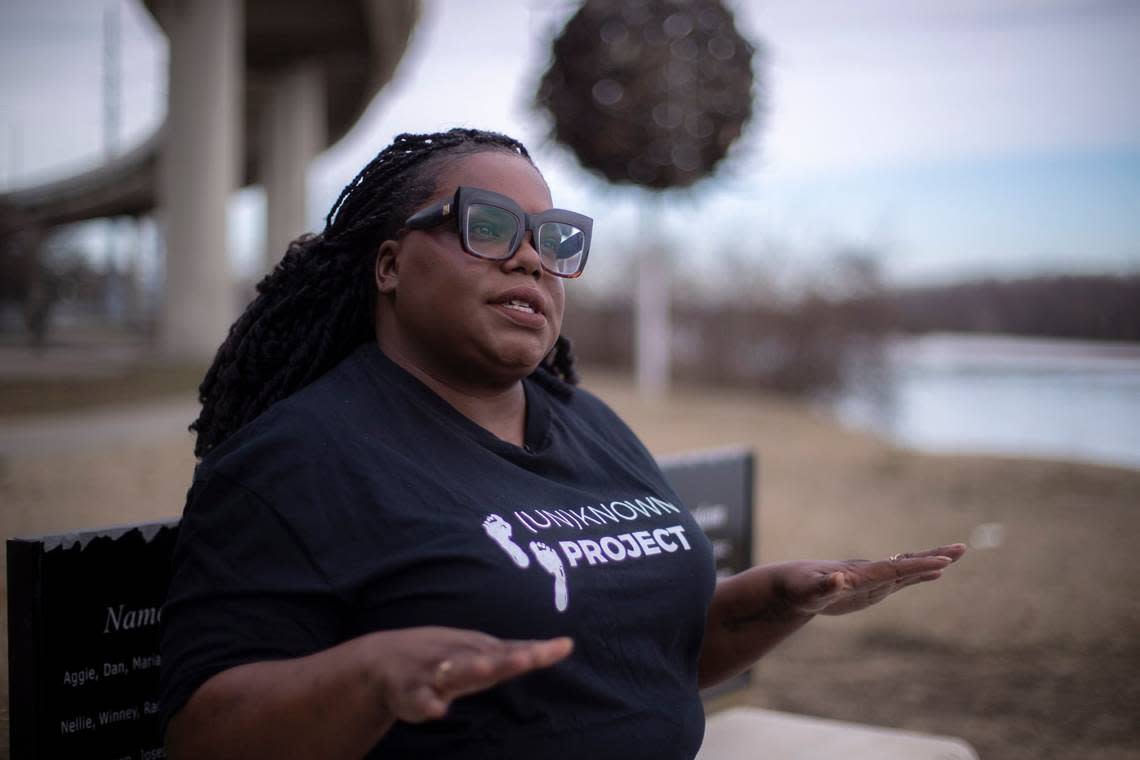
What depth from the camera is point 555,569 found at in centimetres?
156

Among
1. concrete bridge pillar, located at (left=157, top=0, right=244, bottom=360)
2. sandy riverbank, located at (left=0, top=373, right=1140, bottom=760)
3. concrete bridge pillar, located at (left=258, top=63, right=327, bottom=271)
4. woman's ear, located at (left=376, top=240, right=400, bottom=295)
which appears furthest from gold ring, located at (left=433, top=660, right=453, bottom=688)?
concrete bridge pillar, located at (left=258, top=63, right=327, bottom=271)

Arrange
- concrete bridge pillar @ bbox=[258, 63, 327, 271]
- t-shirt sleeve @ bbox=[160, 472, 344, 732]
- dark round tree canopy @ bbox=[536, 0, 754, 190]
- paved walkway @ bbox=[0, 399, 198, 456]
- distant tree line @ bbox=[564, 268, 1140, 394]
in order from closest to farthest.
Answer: t-shirt sleeve @ bbox=[160, 472, 344, 732] < dark round tree canopy @ bbox=[536, 0, 754, 190] < paved walkway @ bbox=[0, 399, 198, 456] < distant tree line @ bbox=[564, 268, 1140, 394] < concrete bridge pillar @ bbox=[258, 63, 327, 271]

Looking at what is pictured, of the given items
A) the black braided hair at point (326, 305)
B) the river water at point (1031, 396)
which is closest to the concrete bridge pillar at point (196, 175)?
the river water at point (1031, 396)

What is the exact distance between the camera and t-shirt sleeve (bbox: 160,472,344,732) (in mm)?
1344

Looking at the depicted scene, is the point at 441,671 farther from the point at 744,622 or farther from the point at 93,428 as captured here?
the point at 93,428

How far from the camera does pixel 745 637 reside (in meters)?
2.08

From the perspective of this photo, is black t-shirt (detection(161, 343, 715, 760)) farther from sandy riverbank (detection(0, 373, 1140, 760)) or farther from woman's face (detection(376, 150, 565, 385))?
sandy riverbank (detection(0, 373, 1140, 760))

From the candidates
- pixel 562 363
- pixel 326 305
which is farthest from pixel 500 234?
pixel 562 363

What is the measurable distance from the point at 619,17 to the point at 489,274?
186 inches

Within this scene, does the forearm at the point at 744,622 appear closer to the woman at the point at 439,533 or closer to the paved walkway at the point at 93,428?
the woman at the point at 439,533

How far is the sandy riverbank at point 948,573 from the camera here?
4.22m

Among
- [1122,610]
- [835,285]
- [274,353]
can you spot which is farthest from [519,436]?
[835,285]

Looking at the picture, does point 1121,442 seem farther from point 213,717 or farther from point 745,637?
point 213,717

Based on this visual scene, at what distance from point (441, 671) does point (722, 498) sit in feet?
7.24
